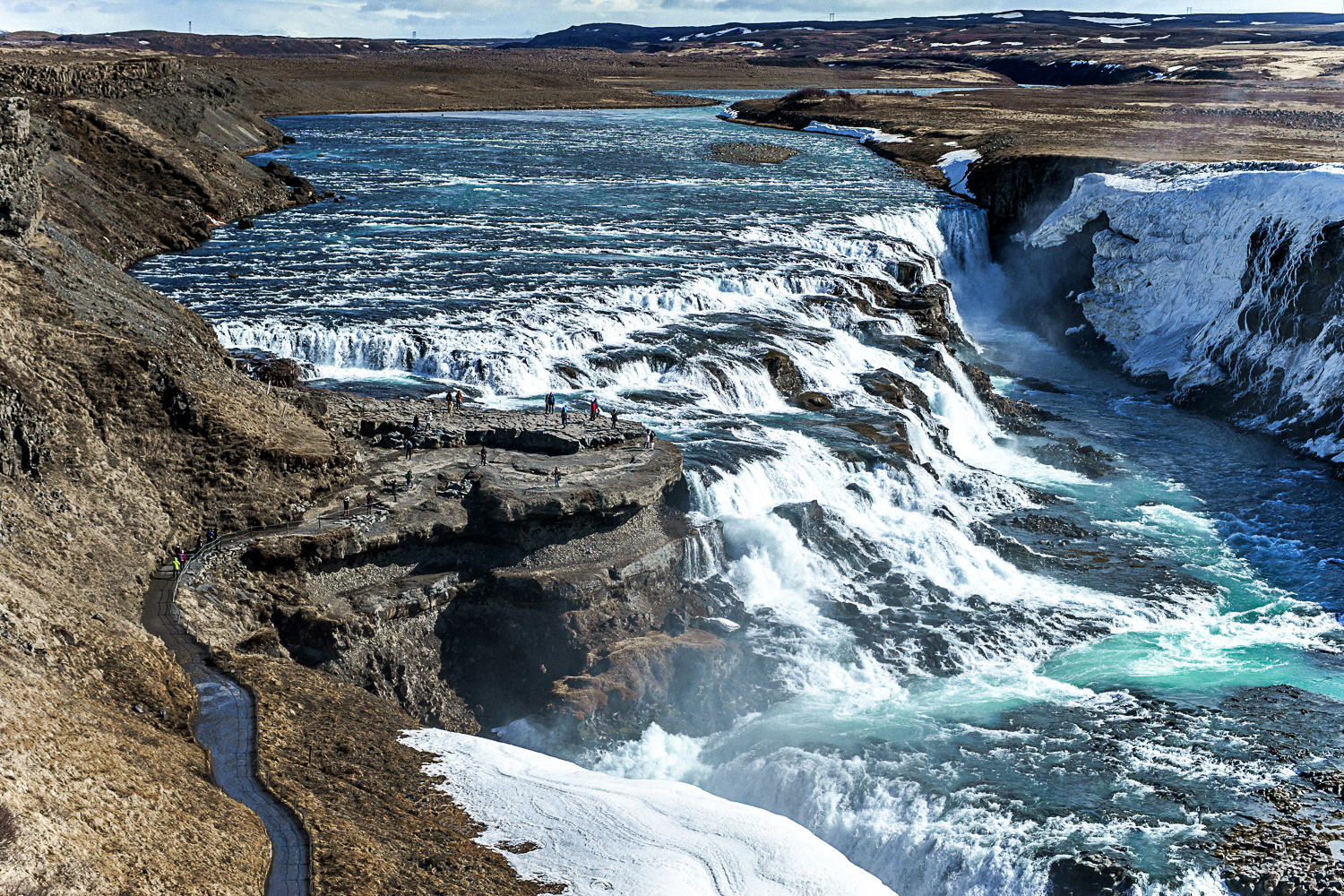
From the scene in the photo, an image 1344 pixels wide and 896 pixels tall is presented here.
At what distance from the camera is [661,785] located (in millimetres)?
19734

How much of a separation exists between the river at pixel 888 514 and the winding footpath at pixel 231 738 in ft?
24.3

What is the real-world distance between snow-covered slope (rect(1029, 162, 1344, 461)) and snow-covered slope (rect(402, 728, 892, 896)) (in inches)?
1191

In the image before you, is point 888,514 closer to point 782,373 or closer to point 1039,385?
point 782,373

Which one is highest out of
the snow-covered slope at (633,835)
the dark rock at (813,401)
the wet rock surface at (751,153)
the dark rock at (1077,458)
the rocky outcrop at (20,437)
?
the wet rock surface at (751,153)

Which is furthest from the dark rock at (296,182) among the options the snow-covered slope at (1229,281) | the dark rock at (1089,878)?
the dark rock at (1089,878)

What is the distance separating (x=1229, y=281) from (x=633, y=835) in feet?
133

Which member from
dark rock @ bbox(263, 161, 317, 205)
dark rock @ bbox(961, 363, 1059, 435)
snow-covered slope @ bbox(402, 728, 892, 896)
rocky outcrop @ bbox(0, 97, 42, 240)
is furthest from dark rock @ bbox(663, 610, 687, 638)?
dark rock @ bbox(263, 161, 317, 205)

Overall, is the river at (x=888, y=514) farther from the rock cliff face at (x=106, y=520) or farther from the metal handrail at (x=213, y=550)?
the rock cliff face at (x=106, y=520)

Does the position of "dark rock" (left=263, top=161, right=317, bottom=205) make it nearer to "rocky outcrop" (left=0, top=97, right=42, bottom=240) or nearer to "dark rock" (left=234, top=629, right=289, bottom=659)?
"rocky outcrop" (left=0, top=97, right=42, bottom=240)

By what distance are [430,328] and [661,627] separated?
15.9 meters

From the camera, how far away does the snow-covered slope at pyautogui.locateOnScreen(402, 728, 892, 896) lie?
16.5 m

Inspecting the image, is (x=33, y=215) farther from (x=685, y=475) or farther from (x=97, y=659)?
(x=685, y=475)

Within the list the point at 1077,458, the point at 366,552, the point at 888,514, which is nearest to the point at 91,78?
the point at 366,552

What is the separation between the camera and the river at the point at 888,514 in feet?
69.8
